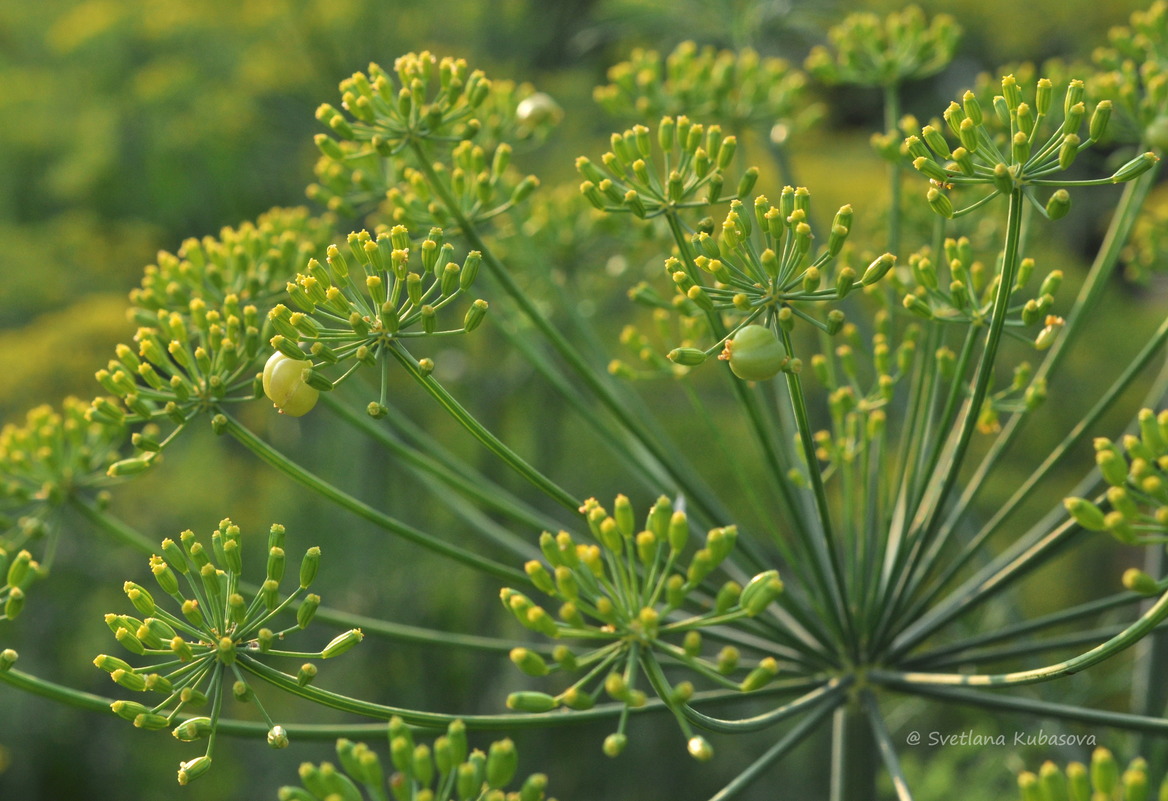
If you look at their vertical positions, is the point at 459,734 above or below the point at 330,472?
below

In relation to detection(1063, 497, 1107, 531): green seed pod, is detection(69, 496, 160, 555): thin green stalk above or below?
above

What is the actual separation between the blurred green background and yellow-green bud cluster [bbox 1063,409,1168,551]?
7.29m

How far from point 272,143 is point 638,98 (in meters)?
9.00

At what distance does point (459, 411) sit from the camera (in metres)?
1.55

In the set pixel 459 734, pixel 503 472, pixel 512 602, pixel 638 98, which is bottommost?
pixel 459 734

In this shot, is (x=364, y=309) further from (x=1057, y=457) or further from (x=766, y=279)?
(x=1057, y=457)

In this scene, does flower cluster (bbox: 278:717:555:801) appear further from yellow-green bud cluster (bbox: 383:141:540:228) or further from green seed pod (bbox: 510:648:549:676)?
yellow-green bud cluster (bbox: 383:141:540:228)

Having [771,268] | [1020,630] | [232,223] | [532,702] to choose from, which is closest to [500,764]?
[532,702]

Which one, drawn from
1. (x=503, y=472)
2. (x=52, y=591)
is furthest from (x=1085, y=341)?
(x=52, y=591)

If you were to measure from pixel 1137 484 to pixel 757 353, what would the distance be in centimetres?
54

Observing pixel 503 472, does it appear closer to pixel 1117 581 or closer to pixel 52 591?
pixel 52 591

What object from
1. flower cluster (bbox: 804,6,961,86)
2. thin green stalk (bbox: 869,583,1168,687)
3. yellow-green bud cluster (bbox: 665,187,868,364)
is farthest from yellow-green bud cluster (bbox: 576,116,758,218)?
flower cluster (bbox: 804,6,961,86)

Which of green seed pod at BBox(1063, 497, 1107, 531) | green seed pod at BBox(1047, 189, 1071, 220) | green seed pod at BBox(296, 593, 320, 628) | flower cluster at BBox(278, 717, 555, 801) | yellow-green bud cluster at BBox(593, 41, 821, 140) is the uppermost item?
yellow-green bud cluster at BBox(593, 41, 821, 140)

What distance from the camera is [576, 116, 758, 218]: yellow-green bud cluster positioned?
1.78m
